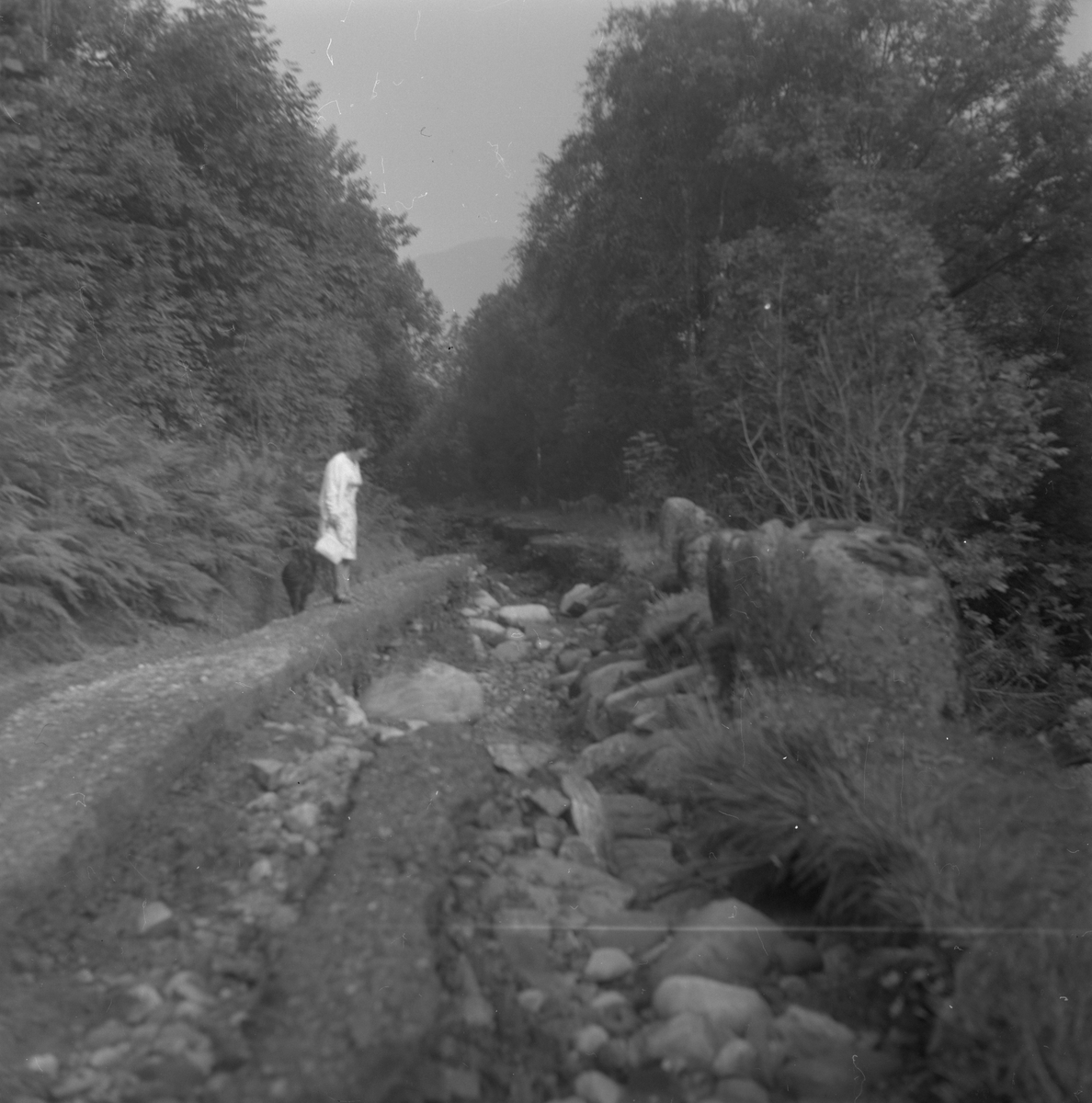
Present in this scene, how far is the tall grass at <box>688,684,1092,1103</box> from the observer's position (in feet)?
9.19

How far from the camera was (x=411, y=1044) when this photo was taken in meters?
3.09

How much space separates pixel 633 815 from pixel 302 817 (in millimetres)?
1693

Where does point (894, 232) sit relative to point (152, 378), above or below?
above

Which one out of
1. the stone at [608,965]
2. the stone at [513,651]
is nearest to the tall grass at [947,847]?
the stone at [608,965]

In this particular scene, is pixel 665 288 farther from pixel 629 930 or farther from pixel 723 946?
pixel 723 946

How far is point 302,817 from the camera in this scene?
4996mm

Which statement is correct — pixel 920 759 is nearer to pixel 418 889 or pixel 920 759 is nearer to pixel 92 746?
pixel 418 889

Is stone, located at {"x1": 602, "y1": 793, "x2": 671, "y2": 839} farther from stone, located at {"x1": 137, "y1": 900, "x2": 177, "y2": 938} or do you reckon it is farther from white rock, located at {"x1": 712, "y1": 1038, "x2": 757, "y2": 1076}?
stone, located at {"x1": 137, "y1": 900, "x2": 177, "y2": 938}

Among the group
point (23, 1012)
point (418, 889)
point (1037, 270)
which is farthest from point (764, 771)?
point (1037, 270)

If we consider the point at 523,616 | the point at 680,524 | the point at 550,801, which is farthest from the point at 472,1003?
the point at 680,524

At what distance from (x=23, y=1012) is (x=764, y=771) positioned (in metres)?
2.99

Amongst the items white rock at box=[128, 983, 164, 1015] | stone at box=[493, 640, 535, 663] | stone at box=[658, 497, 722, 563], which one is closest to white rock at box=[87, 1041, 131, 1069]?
white rock at box=[128, 983, 164, 1015]

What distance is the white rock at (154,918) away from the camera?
156 inches

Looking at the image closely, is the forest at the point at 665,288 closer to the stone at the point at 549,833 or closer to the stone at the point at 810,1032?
the stone at the point at 549,833
